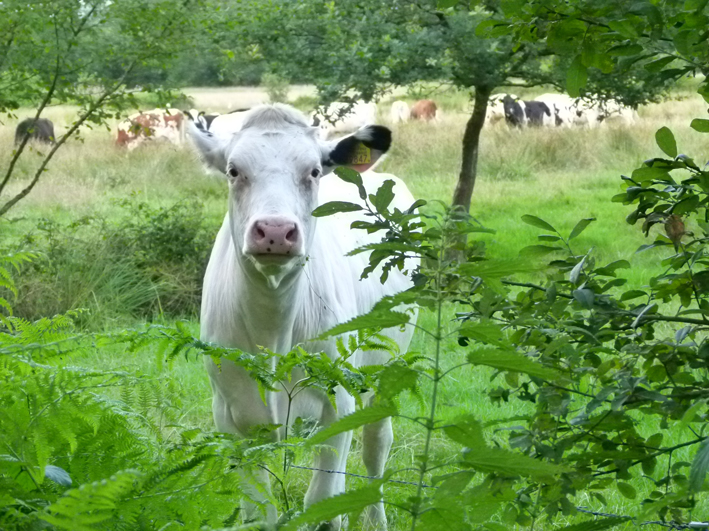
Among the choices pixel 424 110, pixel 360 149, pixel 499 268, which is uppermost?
pixel 424 110

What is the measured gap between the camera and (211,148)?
4328 mm

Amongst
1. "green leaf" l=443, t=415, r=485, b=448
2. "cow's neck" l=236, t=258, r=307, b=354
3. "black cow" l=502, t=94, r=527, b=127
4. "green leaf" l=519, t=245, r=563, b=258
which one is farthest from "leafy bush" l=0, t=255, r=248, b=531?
"black cow" l=502, t=94, r=527, b=127

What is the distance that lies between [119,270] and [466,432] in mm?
7884

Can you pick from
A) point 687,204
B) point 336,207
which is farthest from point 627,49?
point 336,207

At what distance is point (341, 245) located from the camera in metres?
4.83

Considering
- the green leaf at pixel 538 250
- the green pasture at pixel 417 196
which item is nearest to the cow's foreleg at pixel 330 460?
the green pasture at pixel 417 196

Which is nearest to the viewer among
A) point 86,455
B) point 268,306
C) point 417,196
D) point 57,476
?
point 57,476

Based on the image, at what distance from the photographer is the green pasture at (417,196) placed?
583 centimetres

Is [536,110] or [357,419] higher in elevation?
[536,110]

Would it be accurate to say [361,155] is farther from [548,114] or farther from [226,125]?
[548,114]

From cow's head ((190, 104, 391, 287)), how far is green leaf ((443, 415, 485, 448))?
7.57 feet

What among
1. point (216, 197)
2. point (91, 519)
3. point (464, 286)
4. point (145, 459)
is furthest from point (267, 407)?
point (216, 197)

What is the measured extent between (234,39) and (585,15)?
8.24 metres

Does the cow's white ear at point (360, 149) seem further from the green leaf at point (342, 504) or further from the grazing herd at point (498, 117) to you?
the grazing herd at point (498, 117)
